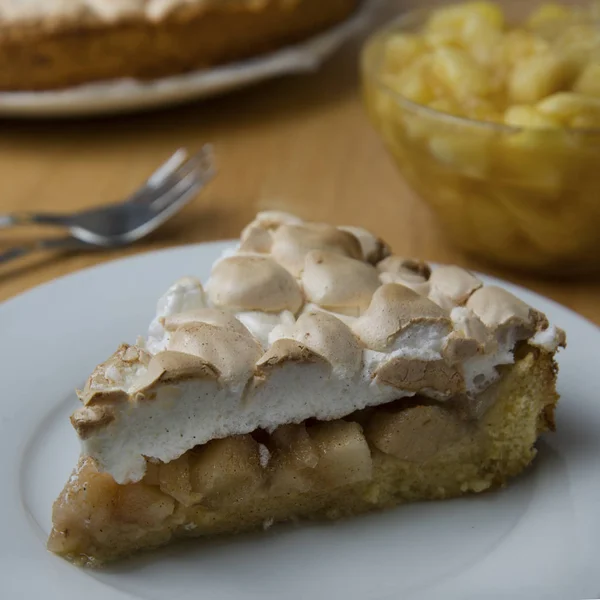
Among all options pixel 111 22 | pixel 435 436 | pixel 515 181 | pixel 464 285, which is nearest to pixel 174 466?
pixel 435 436

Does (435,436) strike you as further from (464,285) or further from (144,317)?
(144,317)

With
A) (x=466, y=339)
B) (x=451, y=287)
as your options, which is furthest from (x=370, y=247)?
(x=466, y=339)

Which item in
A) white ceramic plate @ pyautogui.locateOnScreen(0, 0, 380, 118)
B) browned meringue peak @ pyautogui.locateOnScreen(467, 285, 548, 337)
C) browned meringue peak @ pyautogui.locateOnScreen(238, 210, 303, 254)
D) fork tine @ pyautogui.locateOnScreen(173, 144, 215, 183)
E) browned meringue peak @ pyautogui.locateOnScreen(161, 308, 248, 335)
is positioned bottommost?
fork tine @ pyautogui.locateOnScreen(173, 144, 215, 183)

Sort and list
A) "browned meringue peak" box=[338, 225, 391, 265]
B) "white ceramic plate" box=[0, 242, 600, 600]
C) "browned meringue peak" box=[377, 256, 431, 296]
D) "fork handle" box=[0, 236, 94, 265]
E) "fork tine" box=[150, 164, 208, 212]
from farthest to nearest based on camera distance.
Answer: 1. "fork tine" box=[150, 164, 208, 212]
2. "fork handle" box=[0, 236, 94, 265]
3. "browned meringue peak" box=[338, 225, 391, 265]
4. "browned meringue peak" box=[377, 256, 431, 296]
5. "white ceramic plate" box=[0, 242, 600, 600]

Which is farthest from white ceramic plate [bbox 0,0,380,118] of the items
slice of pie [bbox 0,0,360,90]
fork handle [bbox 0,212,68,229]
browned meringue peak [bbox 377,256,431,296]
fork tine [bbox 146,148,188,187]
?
browned meringue peak [bbox 377,256,431,296]

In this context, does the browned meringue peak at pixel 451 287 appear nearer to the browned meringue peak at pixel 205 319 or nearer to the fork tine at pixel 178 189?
the browned meringue peak at pixel 205 319

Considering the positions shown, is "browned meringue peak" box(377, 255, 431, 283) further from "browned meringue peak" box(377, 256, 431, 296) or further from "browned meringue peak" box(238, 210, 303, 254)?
"browned meringue peak" box(238, 210, 303, 254)
